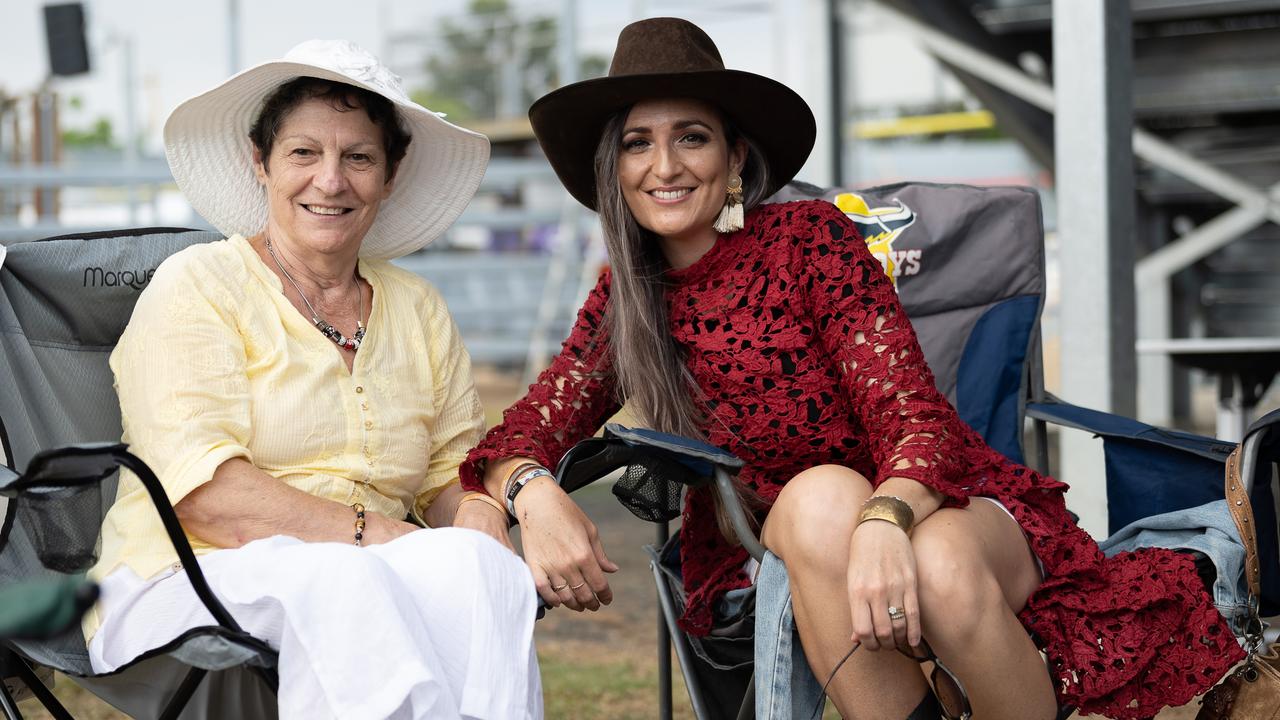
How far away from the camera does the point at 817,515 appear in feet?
6.11

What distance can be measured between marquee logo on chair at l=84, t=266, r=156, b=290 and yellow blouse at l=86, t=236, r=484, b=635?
0.18 metres

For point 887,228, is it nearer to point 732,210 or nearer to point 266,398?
point 732,210

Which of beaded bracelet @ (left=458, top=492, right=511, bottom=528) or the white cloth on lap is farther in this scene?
beaded bracelet @ (left=458, top=492, right=511, bottom=528)

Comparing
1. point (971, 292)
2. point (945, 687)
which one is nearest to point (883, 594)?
point (945, 687)

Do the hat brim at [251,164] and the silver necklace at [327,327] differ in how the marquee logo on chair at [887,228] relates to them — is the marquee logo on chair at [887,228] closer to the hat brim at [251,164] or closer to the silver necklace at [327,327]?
the hat brim at [251,164]

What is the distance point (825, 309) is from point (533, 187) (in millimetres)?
10102

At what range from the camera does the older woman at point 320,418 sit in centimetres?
170

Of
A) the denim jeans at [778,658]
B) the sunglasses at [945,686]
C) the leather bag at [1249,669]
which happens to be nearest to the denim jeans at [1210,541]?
the leather bag at [1249,669]

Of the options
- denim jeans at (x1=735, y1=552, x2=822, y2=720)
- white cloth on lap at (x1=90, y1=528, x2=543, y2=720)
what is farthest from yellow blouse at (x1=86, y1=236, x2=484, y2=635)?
denim jeans at (x1=735, y1=552, x2=822, y2=720)

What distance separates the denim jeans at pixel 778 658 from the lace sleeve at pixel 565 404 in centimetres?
43

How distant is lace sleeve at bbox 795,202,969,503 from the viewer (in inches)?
75.5

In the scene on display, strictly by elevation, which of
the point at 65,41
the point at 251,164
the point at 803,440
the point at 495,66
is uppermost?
the point at 495,66

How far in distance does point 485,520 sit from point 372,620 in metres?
0.41

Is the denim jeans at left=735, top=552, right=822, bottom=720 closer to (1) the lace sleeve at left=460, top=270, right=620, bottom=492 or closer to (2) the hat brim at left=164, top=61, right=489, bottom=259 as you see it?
(1) the lace sleeve at left=460, top=270, right=620, bottom=492
